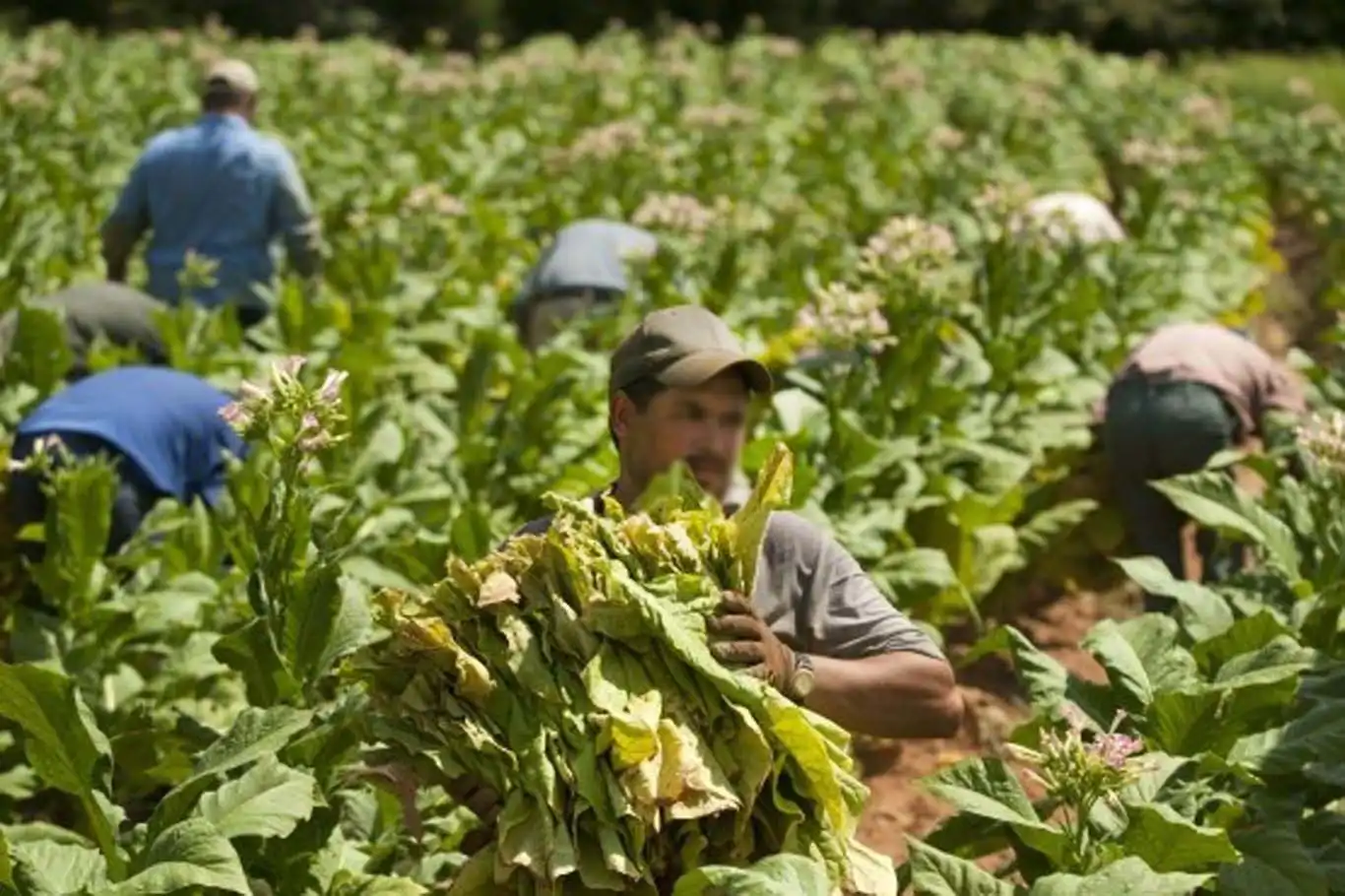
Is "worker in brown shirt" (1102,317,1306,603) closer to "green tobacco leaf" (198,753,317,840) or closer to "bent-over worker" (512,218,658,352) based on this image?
"bent-over worker" (512,218,658,352)

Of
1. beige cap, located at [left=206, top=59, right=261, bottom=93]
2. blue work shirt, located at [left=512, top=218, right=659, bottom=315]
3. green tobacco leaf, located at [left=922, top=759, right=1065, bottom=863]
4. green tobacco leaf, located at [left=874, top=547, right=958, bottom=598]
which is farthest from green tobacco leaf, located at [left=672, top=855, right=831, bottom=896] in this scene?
beige cap, located at [left=206, top=59, right=261, bottom=93]

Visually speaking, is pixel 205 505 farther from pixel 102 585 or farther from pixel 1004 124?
pixel 1004 124

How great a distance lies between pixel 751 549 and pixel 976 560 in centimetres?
376

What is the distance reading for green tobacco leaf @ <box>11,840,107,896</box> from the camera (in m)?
3.41

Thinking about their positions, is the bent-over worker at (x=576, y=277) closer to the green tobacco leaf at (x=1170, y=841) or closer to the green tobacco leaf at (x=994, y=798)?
the green tobacco leaf at (x=994, y=798)

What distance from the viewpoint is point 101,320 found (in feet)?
23.8

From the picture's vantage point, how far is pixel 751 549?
3.16 metres

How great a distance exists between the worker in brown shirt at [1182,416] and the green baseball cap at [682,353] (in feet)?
10.4

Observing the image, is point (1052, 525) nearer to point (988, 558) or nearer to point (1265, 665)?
point (988, 558)

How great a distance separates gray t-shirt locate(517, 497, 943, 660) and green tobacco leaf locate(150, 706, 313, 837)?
820 millimetres

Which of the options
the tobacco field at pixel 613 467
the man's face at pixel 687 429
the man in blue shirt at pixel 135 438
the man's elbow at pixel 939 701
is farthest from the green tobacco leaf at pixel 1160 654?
the man in blue shirt at pixel 135 438

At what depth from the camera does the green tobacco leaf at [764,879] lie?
9.45 ft

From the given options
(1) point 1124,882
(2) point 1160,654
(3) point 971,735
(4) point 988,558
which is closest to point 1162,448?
(4) point 988,558

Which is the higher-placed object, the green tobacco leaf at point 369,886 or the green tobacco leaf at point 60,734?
the green tobacco leaf at point 60,734
